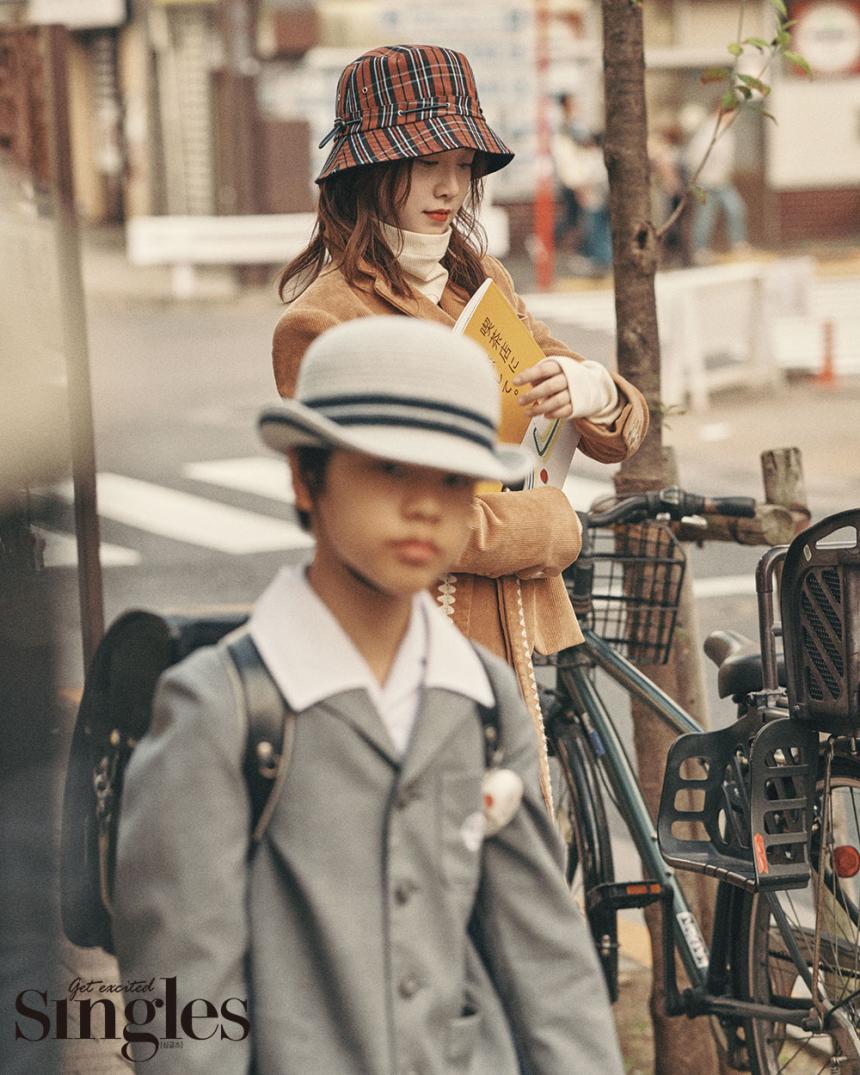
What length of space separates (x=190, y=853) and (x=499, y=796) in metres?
0.38

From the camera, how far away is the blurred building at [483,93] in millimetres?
24469

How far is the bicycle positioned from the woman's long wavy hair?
771 mm

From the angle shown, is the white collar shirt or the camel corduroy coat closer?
the white collar shirt

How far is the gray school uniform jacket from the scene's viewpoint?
203cm

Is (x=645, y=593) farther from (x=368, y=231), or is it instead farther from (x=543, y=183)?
(x=543, y=183)

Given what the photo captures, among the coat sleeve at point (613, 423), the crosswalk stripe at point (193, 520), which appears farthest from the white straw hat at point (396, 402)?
the crosswalk stripe at point (193, 520)

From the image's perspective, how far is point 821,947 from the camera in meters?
3.62

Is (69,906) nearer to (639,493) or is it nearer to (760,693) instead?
(760,693)

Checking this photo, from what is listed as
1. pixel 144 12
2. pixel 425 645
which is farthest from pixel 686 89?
pixel 425 645

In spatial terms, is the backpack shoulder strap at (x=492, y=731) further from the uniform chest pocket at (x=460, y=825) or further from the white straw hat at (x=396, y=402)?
the white straw hat at (x=396, y=402)

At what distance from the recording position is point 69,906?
2326 mm

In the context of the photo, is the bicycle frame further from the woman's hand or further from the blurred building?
the blurred building

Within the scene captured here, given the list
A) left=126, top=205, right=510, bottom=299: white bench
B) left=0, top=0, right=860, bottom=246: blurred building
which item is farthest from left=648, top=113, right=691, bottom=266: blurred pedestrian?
left=126, top=205, right=510, bottom=299: white bench

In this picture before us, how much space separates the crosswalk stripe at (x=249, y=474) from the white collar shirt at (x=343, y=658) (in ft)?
29.8
